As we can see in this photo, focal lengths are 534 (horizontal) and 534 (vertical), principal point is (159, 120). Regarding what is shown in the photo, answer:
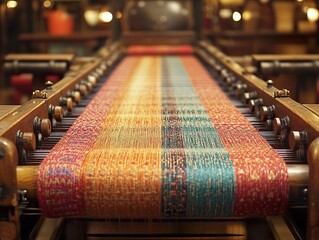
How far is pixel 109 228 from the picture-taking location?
1.91 meters

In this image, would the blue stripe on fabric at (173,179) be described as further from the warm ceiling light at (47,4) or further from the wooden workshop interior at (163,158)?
the warm ceiling light at (47,4)

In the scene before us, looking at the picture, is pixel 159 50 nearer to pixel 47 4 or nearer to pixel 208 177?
pixel 208 177

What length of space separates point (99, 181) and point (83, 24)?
8.73 m

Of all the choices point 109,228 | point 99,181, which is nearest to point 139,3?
point 109,228

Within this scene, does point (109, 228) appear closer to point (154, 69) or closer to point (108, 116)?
point (108, 116)

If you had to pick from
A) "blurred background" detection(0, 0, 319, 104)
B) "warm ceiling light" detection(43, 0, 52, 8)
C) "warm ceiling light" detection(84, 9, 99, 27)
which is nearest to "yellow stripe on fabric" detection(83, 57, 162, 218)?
"blurred background" detection(0, 0, 319, 104)

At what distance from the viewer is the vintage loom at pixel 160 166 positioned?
1.36 metres

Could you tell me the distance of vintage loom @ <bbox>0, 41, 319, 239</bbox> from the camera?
→ 1.36m

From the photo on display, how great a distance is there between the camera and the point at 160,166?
1391 millimetres

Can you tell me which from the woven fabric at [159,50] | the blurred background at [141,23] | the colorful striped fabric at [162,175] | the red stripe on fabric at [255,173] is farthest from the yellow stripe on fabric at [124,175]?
the blurred background at [141,23]

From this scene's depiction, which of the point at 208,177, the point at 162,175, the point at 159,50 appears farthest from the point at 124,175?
the point at 159,50

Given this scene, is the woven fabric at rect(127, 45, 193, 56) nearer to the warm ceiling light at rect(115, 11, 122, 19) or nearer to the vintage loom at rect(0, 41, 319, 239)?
the warm ceiling light at rect(115, 11, 122, 19)

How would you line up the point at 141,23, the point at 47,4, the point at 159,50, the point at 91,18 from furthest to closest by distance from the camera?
the point at 91,18 < the point at 47,4 < the point at 141,23 < the point at 159,50

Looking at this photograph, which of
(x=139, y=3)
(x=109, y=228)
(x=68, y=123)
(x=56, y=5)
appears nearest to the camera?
(x=109, y=228)
